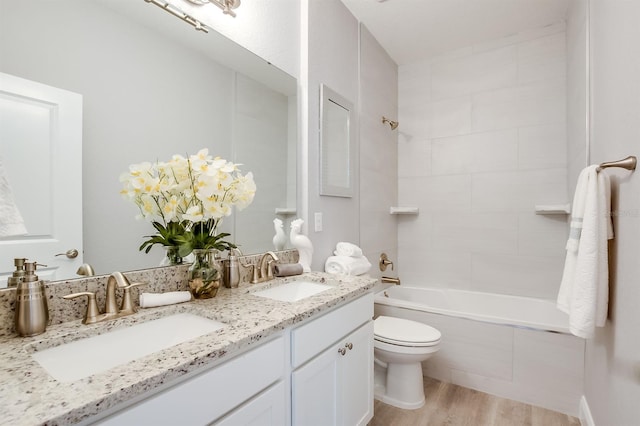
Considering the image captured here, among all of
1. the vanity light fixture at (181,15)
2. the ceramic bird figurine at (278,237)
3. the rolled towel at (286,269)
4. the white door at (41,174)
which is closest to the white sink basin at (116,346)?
the white door at (41,174)

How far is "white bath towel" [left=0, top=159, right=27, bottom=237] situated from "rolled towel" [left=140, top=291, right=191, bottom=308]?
1.26 feet

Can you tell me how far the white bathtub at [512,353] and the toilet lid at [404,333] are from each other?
0.85 feet

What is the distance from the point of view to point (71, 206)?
0.98m

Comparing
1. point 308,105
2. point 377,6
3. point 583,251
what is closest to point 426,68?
point 377,6

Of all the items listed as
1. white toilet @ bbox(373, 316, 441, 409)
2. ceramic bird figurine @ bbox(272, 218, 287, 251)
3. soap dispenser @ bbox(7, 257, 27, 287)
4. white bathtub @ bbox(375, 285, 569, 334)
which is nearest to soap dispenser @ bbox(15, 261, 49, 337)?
soap dispenser @ bbox(7, 257, 27, 287)

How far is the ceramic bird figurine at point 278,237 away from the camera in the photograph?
5.85 feet

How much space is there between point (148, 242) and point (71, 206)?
27 cm

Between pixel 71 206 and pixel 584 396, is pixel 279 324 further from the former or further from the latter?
pixel 584 396

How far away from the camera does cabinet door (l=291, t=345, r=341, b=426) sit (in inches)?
43.1

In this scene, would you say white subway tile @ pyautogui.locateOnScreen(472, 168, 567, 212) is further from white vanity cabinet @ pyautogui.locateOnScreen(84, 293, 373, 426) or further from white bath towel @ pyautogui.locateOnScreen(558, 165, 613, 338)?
white vanity cabinet @ pyautogui.locateOnScreen(84, 293, 373, 426)

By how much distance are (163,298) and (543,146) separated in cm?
285

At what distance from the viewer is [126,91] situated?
3.67 ft

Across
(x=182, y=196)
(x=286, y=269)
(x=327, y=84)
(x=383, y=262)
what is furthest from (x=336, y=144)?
(x=182, y=196)

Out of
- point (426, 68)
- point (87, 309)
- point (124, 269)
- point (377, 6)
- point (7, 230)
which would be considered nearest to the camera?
point (7, 230)
